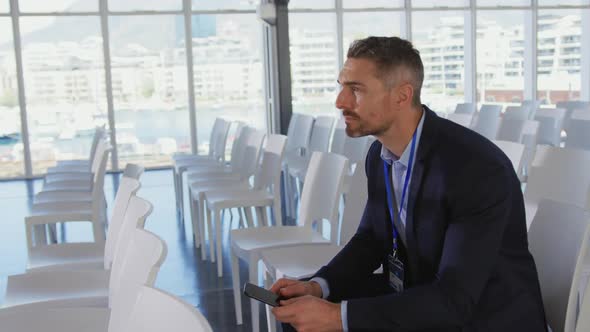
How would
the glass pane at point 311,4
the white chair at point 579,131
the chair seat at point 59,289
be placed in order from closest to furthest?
the chair seat at point 59,289 < the white chair at point 579,131 < the glass pane at point 311,4

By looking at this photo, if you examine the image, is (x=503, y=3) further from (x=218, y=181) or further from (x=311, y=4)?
(x=218, y=181)

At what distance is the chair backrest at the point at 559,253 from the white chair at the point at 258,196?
2.85m

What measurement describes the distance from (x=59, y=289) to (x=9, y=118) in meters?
8.53

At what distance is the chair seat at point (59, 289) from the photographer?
289cm

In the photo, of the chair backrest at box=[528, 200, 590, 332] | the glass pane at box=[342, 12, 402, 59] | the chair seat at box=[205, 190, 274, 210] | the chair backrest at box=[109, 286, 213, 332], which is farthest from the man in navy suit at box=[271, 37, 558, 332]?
the glass pane at box=[342, 12, 402, 59]

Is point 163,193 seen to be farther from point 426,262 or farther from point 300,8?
point 426,262

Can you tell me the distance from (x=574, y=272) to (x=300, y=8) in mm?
10256

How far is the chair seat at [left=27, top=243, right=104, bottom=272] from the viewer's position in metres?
3.60

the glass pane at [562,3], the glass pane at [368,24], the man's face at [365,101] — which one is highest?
the glass pane at [562,3]

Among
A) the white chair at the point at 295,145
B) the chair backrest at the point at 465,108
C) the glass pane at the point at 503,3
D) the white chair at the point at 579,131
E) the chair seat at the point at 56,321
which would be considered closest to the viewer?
the chair seat at the point at 56,321

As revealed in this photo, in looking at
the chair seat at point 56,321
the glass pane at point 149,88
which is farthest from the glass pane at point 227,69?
the chair seat at point 56,321

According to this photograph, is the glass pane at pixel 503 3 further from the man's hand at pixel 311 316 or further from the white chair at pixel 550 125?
the man's hand at pixel 311 316

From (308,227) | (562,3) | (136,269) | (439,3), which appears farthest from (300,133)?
(562,3)

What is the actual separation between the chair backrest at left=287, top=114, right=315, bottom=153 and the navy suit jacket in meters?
5.35
